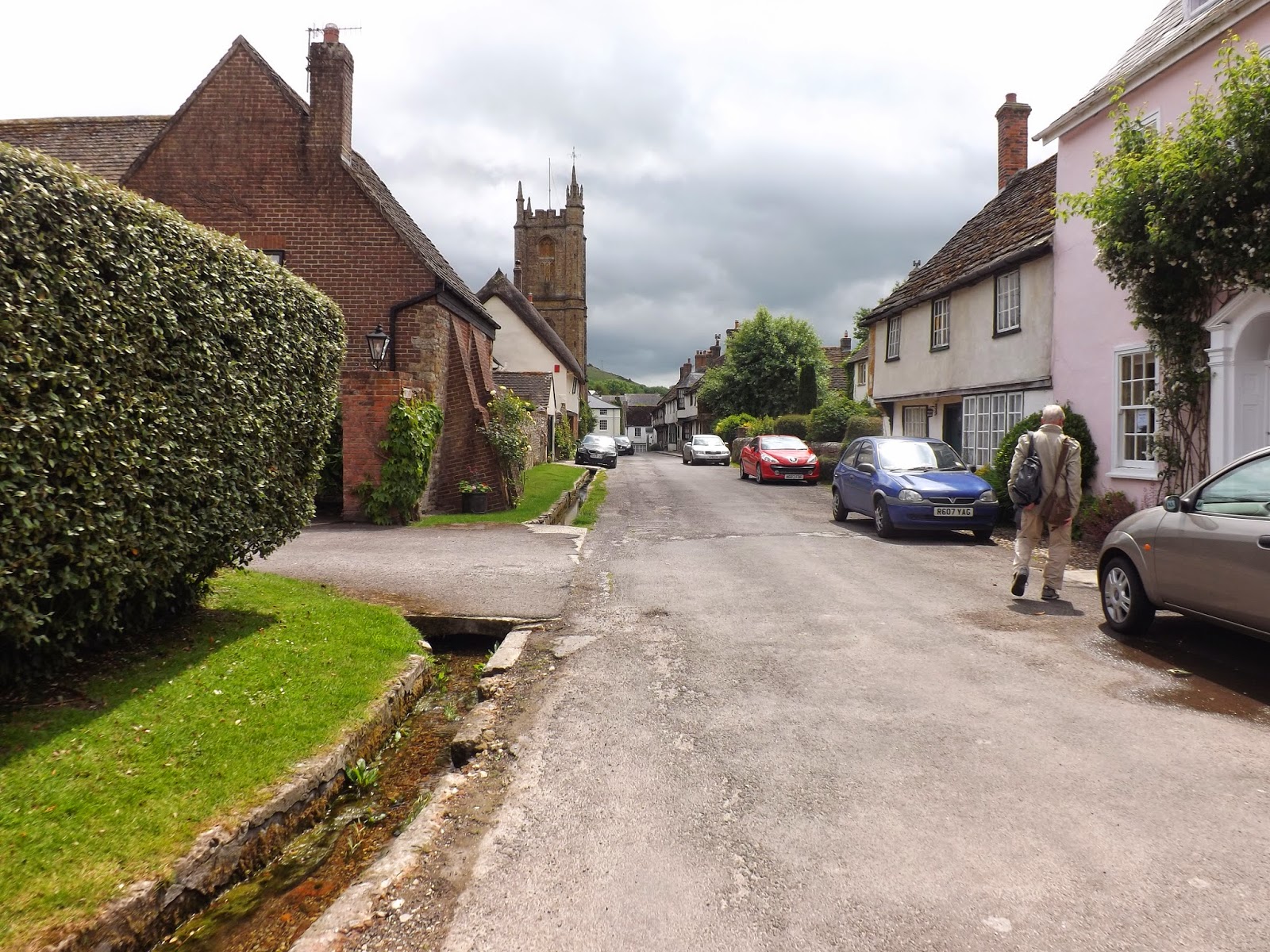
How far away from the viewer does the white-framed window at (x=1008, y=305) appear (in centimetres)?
1636

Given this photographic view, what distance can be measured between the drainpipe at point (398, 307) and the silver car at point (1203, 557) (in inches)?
470

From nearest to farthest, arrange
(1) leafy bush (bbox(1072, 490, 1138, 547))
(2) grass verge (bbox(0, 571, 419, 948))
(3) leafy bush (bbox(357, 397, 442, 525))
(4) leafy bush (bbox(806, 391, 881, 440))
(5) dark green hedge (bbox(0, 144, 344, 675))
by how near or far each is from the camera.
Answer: (2) grass verge (bbox(0, 571, 419, 948)) → (5) dark green hedge (bbox(0, 144, 344, 675)) → (1) leafy bush (bbox(1072, 490, 1138, 547)) → (3) leafy bush (bbox(357, 397, 442, 525)) → (4) leafy bush (bbox(806, 391, 881, 440))

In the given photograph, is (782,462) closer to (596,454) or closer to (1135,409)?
(1135,409)

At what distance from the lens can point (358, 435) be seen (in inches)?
542

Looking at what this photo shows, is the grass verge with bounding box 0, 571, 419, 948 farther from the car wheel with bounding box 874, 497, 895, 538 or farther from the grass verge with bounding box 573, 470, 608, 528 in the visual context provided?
the grass verge with bounding box 573, 470, 608, 528

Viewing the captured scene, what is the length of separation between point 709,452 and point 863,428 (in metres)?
14.1

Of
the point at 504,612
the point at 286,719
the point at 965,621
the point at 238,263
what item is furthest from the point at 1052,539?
the point at 238,263

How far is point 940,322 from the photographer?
20.1 m

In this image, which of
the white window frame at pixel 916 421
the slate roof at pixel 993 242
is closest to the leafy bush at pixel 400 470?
the slate roof at pixel 993 242

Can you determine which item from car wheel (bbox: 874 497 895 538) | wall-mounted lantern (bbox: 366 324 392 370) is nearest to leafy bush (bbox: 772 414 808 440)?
car wheel (bbox: 874 497 895 538)

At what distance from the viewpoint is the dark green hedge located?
3750 millimetres

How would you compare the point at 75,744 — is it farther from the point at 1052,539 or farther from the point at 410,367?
the point at 410,367

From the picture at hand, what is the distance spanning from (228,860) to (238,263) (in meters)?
4.21

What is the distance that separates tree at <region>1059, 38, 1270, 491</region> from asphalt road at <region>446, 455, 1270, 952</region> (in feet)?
17.2
